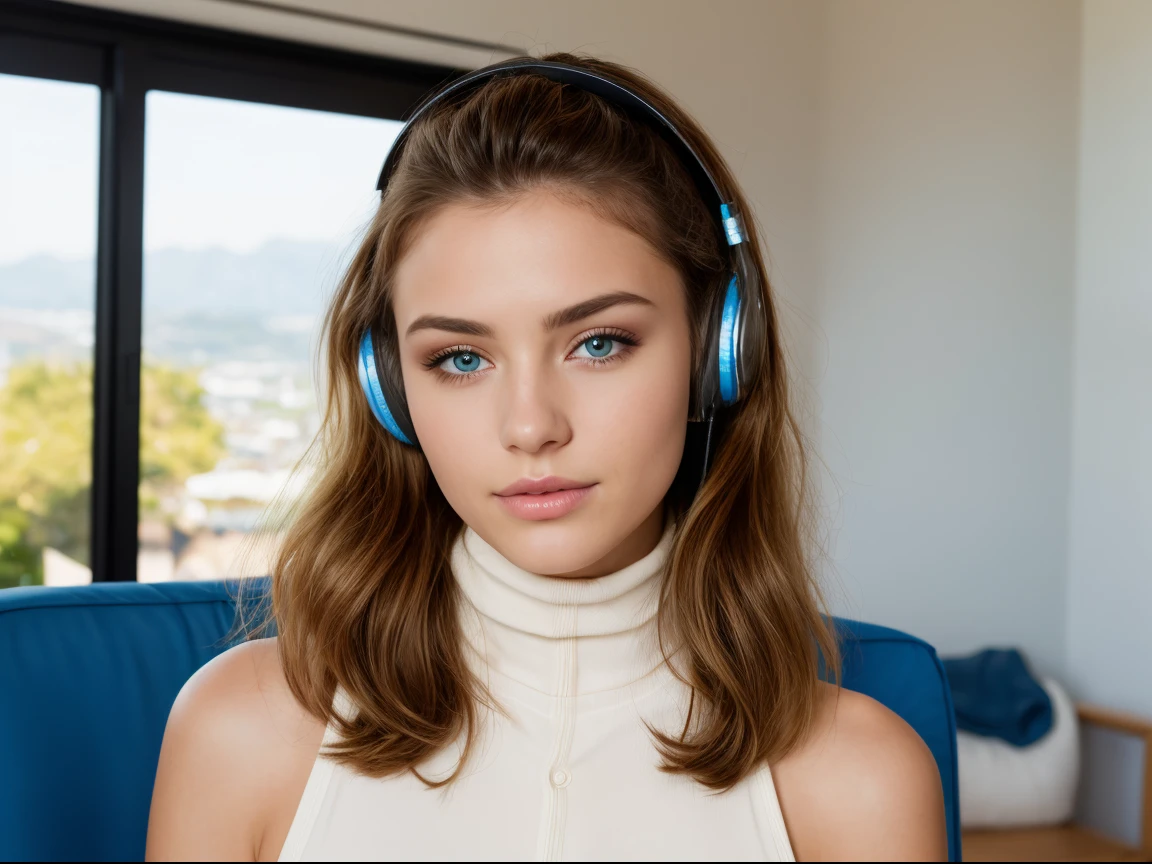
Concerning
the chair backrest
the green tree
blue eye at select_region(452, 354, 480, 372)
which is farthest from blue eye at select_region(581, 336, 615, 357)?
the green tree

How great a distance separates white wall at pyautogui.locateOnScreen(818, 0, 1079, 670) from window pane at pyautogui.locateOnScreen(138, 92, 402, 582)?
162 cm

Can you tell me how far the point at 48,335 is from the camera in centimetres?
288

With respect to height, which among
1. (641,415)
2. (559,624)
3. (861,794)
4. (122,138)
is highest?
(122,138)

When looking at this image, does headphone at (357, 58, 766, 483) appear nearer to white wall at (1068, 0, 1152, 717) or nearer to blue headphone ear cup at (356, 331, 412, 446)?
blue headphone ear cup at (356, 331, 412, 446)

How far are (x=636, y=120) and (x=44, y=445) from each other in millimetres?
2316

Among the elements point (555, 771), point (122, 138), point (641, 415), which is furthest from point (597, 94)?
point (122, 138)

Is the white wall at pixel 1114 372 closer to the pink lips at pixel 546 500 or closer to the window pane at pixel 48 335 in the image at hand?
the pink lips at pixel 546 500

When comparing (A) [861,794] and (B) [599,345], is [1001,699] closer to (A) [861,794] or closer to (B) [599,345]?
(A) [861,794]

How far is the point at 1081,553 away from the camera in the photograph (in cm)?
344

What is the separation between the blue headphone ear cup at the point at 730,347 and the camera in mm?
1063

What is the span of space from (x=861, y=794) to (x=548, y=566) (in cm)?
40

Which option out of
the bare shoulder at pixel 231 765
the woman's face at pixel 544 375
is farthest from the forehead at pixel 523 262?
the bare shoulder at pixel 231 765

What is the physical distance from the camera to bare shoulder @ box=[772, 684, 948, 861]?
1060 millimetres

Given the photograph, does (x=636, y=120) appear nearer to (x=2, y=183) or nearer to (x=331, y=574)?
(x=331, y=574)
